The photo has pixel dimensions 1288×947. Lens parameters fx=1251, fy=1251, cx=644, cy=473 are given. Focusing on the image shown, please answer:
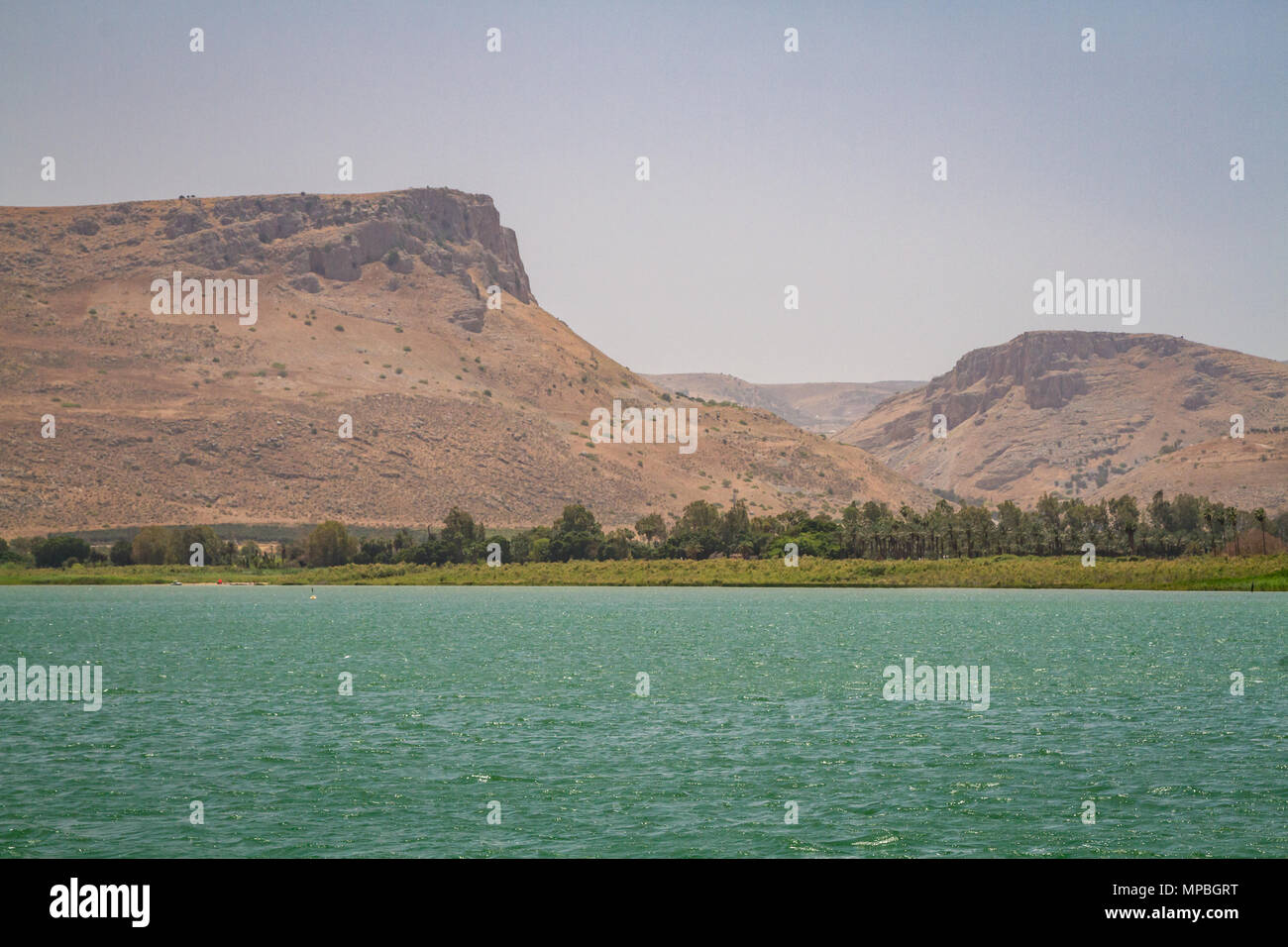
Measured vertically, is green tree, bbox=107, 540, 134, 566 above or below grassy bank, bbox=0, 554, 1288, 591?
above

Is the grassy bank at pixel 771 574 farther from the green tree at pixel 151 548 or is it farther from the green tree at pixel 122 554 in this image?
the green tree at pixel 122 554

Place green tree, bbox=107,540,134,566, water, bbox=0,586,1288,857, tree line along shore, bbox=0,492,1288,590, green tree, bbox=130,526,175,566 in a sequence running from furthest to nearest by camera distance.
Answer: green tree, bbox=130,526,175,566 < green tree, bbox=107,540,134,566 < tree line along shore, bbox=0,492,1288,590 < water, bbox=0,586,1288,857

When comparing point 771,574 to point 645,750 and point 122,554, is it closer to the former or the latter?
point 122,554

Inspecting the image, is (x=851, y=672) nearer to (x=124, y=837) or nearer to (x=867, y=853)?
(x=867, y=853)

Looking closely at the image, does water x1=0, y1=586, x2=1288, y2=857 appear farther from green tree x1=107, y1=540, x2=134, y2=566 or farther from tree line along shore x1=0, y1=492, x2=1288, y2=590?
green tree x1=107, y1=540, x2=134, y2=566

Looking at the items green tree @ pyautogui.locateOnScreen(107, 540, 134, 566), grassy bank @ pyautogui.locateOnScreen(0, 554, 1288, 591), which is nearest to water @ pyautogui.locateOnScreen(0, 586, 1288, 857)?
grassy bank @ pyautogui.locateOnScreen(0, 554, 1288, 591)
